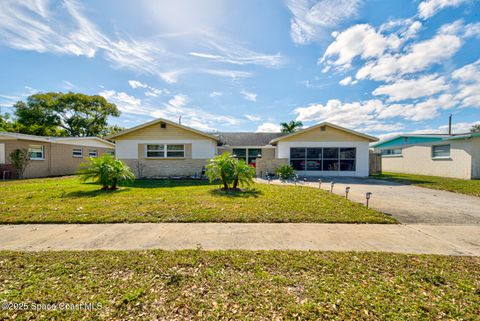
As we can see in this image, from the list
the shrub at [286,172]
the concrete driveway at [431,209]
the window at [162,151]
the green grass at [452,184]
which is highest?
the window at [162,151]

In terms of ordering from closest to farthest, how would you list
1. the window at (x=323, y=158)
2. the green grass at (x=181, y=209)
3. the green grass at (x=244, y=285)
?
1. the green grass at (x=244, y=285)
2. the green grass at (x=181, y=209)
3. the window at (x=323, y=158)

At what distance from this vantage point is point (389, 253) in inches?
128

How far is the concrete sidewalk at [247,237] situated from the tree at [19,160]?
13.3 m

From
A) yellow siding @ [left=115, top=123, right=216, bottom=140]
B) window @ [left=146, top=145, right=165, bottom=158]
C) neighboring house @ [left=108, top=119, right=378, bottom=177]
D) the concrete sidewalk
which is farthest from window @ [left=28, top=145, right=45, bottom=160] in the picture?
the concrete sidewalk

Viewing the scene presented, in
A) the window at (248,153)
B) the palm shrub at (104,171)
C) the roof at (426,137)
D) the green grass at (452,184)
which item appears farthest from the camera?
the window at (248,153)

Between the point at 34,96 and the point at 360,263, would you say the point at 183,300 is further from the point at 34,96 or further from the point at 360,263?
the point at 34,96

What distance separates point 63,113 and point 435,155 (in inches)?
1882

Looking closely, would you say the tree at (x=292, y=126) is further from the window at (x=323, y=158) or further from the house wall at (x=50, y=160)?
the house wall at (x=50, y=160)

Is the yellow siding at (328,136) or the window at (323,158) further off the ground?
the yellow siding at (328,136)

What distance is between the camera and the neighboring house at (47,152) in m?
13.1

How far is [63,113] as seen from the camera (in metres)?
31.1

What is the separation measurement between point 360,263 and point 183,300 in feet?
8.56

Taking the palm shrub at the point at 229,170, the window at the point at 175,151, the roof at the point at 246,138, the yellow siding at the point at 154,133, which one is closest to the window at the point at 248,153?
the roof at the point at 246,138

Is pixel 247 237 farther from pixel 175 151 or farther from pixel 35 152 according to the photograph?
pixel 35 152
